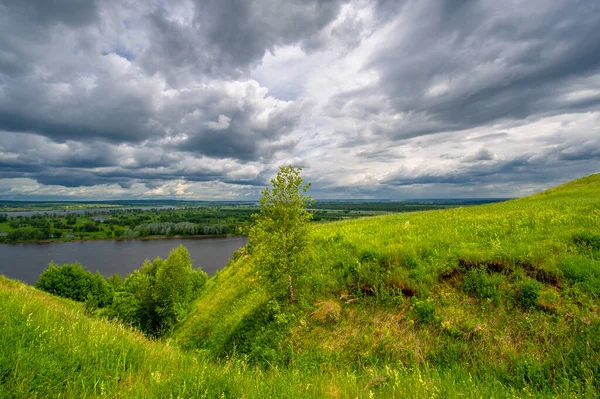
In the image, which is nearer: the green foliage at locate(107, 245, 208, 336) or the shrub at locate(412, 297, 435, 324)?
the shrub at locate(412, 297, 435, 324)

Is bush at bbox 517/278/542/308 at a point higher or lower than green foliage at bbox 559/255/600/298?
lower

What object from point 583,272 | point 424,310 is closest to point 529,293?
point 583,272

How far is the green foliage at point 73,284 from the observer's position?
43.0 m

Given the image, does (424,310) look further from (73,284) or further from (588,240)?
(73,284)

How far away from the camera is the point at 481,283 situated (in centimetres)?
882

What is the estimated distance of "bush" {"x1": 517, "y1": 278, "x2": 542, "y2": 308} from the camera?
764 cm

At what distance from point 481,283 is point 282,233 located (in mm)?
7471

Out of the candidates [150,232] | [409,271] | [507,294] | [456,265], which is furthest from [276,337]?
[150,232]

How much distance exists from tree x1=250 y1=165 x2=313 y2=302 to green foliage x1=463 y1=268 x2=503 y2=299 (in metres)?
6.21

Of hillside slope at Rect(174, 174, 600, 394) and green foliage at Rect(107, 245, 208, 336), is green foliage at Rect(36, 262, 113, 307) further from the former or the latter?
hillside slope at Rect(174, 174, 600, 394)

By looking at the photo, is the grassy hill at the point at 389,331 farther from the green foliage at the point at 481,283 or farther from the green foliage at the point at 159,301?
the green foliage at the point at 159,301

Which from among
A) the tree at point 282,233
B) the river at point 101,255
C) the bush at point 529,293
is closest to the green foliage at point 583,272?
the bush at point 529,293

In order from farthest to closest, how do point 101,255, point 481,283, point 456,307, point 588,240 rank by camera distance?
Result: point 101,255, point 588,240, point 481,283, point 456,307

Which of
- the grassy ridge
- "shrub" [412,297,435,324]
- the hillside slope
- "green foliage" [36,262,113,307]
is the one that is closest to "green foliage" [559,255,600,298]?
the hillside slope
